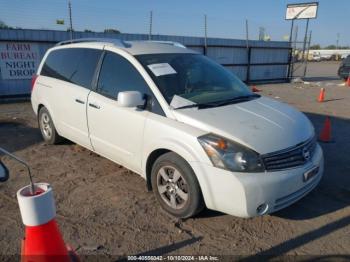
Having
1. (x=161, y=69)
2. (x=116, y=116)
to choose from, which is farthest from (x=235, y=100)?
(x=116, y=116)

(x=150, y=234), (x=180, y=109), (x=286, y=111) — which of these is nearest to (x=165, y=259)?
(x=150, y=234)

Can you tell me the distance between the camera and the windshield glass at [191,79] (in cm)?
379

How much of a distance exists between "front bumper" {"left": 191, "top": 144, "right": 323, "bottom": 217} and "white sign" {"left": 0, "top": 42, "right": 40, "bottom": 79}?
9164 millimetres

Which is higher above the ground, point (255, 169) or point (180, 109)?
point (180, 109)

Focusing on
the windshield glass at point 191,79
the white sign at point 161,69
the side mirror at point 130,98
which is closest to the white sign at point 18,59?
the windshield glass at point 191,79

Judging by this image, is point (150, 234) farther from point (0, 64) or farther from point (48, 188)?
point (0, 64)

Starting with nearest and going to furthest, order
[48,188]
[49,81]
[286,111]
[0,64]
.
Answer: [48,188]
[286,111]
[49,81]
[0,64]

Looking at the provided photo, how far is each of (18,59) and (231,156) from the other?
374 inches

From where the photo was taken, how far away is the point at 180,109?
351cm

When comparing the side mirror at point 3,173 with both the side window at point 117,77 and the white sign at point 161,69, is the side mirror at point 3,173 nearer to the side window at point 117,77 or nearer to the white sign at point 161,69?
the side window at point 117,77

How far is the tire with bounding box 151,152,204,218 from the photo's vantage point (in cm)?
324

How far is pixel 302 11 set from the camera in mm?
20656

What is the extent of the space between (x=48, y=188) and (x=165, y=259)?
1193 millimetres

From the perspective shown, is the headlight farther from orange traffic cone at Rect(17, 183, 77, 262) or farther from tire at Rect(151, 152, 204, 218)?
orange traffic cone at Rect(17, 183, 77, 262)
